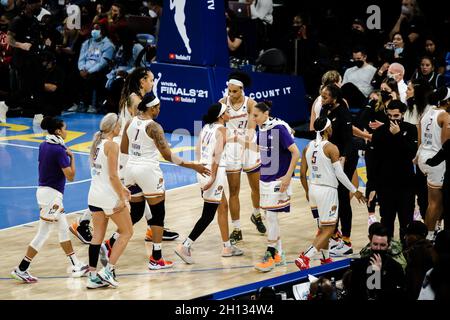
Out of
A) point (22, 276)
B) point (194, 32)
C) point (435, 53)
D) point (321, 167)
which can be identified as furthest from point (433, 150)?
point (194, 32)

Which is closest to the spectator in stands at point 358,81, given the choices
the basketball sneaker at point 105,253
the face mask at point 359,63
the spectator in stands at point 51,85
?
the face mask at point 359,63

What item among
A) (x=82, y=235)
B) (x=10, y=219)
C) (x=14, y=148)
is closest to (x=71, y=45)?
(x=14, y=148)

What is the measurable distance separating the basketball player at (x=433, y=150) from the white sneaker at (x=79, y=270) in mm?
3937

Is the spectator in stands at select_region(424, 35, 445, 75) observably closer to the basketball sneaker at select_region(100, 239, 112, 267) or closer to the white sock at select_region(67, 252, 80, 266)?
the basketball sneaker at select_region(100, 239, 112, 267)

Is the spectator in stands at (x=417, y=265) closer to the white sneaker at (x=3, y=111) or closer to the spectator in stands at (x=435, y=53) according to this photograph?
the spectator in stands at (x=435, y=53)

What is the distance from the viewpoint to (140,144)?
10.3 meters

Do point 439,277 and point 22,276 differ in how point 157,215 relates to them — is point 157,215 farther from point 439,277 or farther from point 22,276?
point 439,277

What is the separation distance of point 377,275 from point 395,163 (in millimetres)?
2439

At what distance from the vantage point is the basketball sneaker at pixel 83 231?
11.6 m

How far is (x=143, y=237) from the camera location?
1187 cm
